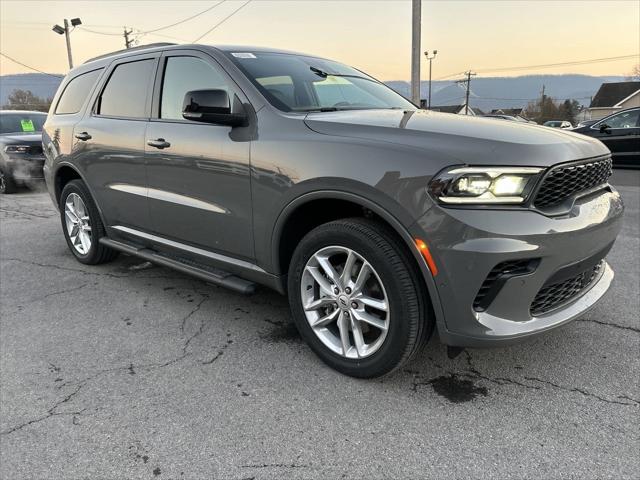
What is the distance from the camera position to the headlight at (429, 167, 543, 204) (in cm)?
213

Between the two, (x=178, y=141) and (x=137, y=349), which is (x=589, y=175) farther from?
(x=137, y=349)

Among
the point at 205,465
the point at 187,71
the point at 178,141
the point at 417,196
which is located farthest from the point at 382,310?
the point at 187,71

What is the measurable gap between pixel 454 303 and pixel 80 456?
1.78 m

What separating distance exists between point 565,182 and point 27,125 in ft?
35.2

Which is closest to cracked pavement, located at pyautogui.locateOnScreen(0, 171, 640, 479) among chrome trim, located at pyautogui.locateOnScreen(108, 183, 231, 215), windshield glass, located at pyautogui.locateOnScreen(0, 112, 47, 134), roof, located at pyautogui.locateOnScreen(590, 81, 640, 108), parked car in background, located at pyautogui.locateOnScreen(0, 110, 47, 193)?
chrome trim, located at pyautogui.locateOnScreen(108, 183, 231, 215)

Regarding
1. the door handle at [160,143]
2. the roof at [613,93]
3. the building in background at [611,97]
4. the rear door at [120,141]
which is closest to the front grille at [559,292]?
the door handle at [160,143]

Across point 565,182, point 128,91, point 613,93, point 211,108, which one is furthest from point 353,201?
point 613,93

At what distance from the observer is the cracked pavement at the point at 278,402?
6.76 feet

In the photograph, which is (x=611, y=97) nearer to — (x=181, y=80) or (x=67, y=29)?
(x=67, y=29)

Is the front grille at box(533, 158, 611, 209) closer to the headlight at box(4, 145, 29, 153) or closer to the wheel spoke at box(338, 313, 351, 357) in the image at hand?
the wheel spoke at box(338, 313, 351, 357)

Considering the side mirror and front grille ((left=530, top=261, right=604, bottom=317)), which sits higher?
the side mirror

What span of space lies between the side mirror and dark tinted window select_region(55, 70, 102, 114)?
204 centimetres

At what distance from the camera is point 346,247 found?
8.36 feet

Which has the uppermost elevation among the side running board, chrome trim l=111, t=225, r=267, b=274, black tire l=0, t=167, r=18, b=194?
chrome trim l=111, t=225, r=267, b=274
